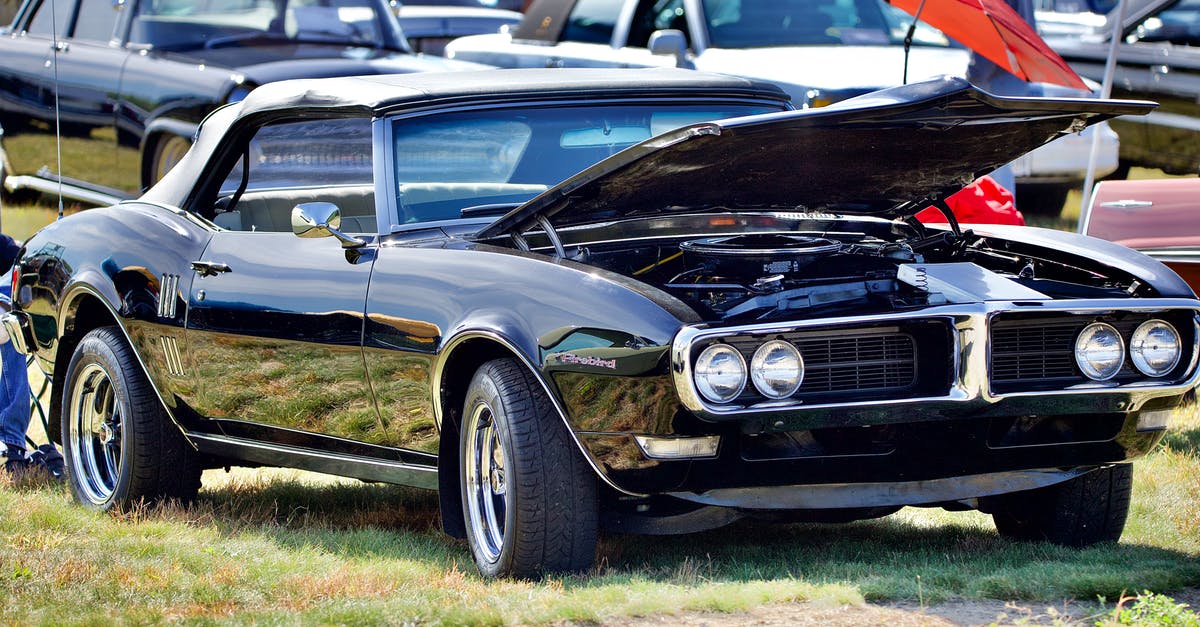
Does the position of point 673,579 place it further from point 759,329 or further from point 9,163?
point 9,163

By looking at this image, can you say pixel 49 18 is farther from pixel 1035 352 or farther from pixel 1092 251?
pixel 1035 352

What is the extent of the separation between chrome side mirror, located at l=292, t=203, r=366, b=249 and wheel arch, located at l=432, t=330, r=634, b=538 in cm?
59

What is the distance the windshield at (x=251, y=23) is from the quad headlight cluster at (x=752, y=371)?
744 cm

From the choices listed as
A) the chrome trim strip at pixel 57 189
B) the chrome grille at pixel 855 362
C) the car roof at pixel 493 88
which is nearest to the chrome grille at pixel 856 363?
the chrome grille at pixel 855 362

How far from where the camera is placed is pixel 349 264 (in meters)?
5.02

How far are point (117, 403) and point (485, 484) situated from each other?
207cm

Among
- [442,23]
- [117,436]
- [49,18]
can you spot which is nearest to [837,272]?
[117,436]

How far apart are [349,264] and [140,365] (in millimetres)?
1327

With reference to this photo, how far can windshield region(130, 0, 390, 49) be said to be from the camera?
10781 mm

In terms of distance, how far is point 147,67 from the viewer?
10508 millimetres

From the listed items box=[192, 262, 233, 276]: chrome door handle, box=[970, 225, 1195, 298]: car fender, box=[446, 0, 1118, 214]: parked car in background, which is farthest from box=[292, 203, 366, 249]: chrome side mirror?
box=[446, 0, 1118, 214]: parked car in background

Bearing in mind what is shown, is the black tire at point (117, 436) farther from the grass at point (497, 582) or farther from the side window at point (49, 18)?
the side window at point (49, 18)

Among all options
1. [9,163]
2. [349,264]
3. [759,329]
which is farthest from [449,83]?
[9,163]

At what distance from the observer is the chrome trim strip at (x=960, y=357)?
3996 millimetres
